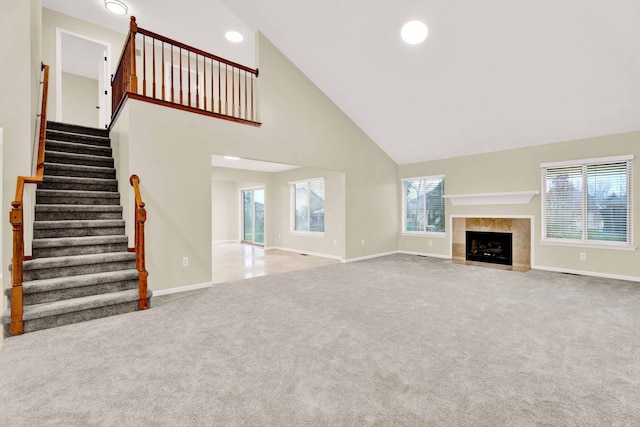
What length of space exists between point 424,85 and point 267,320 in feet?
14.3

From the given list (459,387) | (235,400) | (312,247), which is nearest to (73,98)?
(312,247)

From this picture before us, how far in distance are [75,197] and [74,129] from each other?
1530mm

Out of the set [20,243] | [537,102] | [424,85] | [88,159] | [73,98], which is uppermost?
[73,98]

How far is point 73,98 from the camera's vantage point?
255 inches

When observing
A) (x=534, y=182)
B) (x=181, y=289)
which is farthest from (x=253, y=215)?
(x=534, y=182)

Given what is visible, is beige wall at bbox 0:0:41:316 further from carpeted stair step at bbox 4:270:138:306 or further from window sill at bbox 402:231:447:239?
window sill at bbox 402:231:447:239

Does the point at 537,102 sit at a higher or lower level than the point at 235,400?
higher

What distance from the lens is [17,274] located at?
2.65m

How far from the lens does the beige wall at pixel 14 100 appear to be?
323 cm

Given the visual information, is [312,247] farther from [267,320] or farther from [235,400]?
[235,400]

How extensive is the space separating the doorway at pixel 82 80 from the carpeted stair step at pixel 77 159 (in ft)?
4.62

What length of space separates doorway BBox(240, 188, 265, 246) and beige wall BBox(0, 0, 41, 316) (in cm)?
620

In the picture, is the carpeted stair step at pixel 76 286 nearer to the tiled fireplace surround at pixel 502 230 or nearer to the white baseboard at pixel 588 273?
the tiled fireplace surround at pixel 502 230

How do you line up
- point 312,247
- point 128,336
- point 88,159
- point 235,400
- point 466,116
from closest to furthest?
point 235,400, point 128,336, point 88,159, point 466,116, point 312,247
